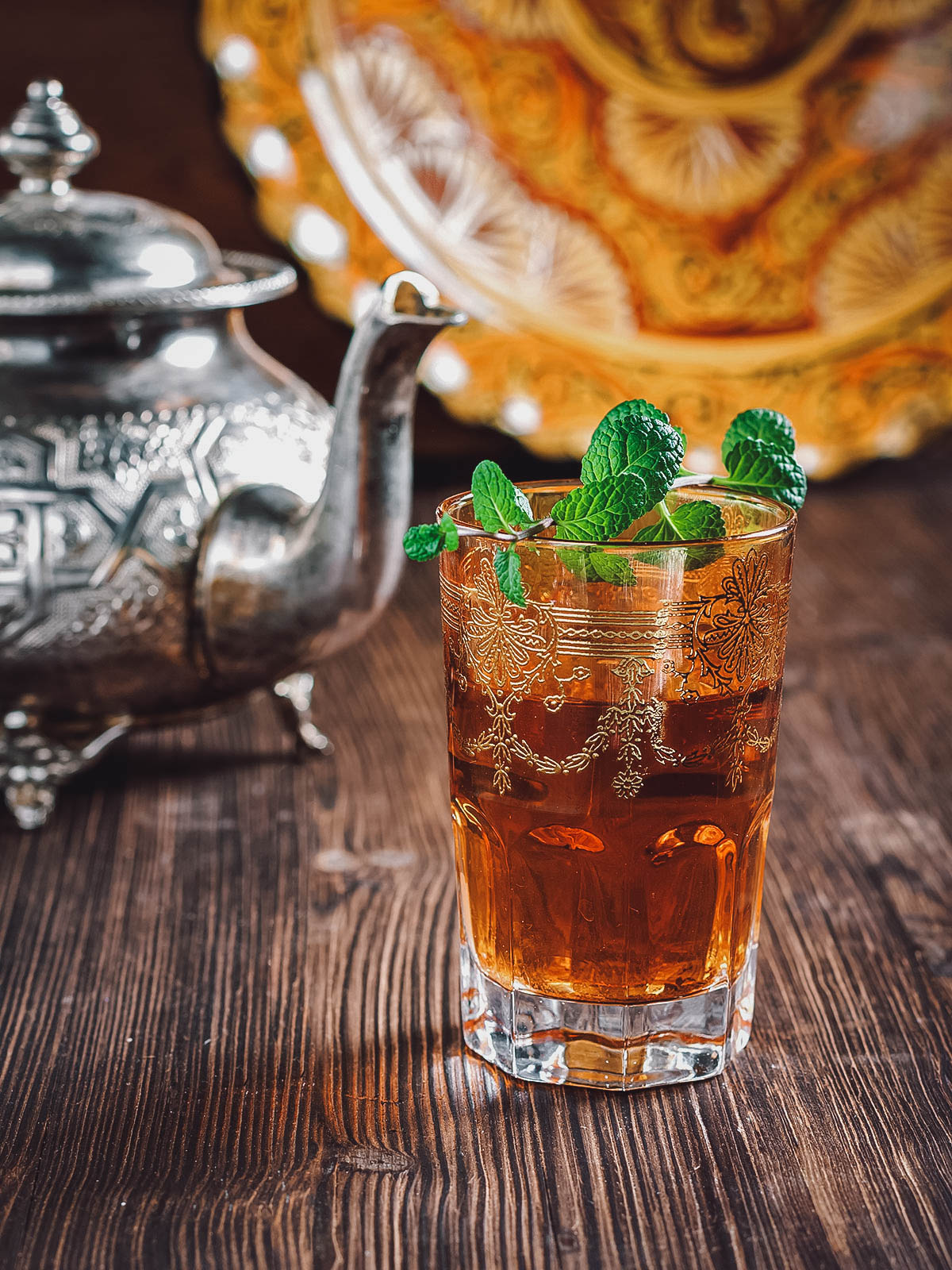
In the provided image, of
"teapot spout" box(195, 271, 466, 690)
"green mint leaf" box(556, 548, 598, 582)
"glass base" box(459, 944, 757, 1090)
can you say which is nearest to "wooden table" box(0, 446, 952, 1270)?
"glass base" box(459, 944, 757, 1090)

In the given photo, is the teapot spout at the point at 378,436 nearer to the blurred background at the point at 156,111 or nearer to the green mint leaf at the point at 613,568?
the green mint leaf at the point at 613,568

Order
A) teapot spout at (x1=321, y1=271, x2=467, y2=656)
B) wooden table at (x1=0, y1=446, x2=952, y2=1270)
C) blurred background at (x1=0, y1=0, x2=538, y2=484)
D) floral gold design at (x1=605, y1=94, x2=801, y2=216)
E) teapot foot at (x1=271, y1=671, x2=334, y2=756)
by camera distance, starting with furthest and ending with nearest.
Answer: floral gold design at (x1=605, y1=94, x2=801, y2=216) → blurred background at (x1=0, y1=0, x2=538, y2=484) → teapot foot at (x1=271, y1=671, x2=334, y2=756) → teapot spout at (x1=321, y1=271, x2=467, y2=656) → wooden table at (x1=0, y1=446, x2=952, y2=1270)

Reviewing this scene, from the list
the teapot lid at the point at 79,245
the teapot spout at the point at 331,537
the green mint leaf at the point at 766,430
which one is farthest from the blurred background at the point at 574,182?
the green mint leaf at the point at 766,430

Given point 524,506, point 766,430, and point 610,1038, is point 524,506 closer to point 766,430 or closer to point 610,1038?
point 766,430

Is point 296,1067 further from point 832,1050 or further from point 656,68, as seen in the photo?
point 656,68

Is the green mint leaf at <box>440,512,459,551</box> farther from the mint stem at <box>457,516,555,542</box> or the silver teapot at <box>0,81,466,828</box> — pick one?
the silver teapot at <box>0,81,466,828</box>

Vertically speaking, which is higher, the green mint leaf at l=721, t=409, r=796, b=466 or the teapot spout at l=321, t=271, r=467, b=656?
the green mint leaf at l=721, t=409, r=796, b=466

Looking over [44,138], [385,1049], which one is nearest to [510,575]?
[385,1049]

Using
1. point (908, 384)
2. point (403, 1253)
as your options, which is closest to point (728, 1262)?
point (403, 1253)
